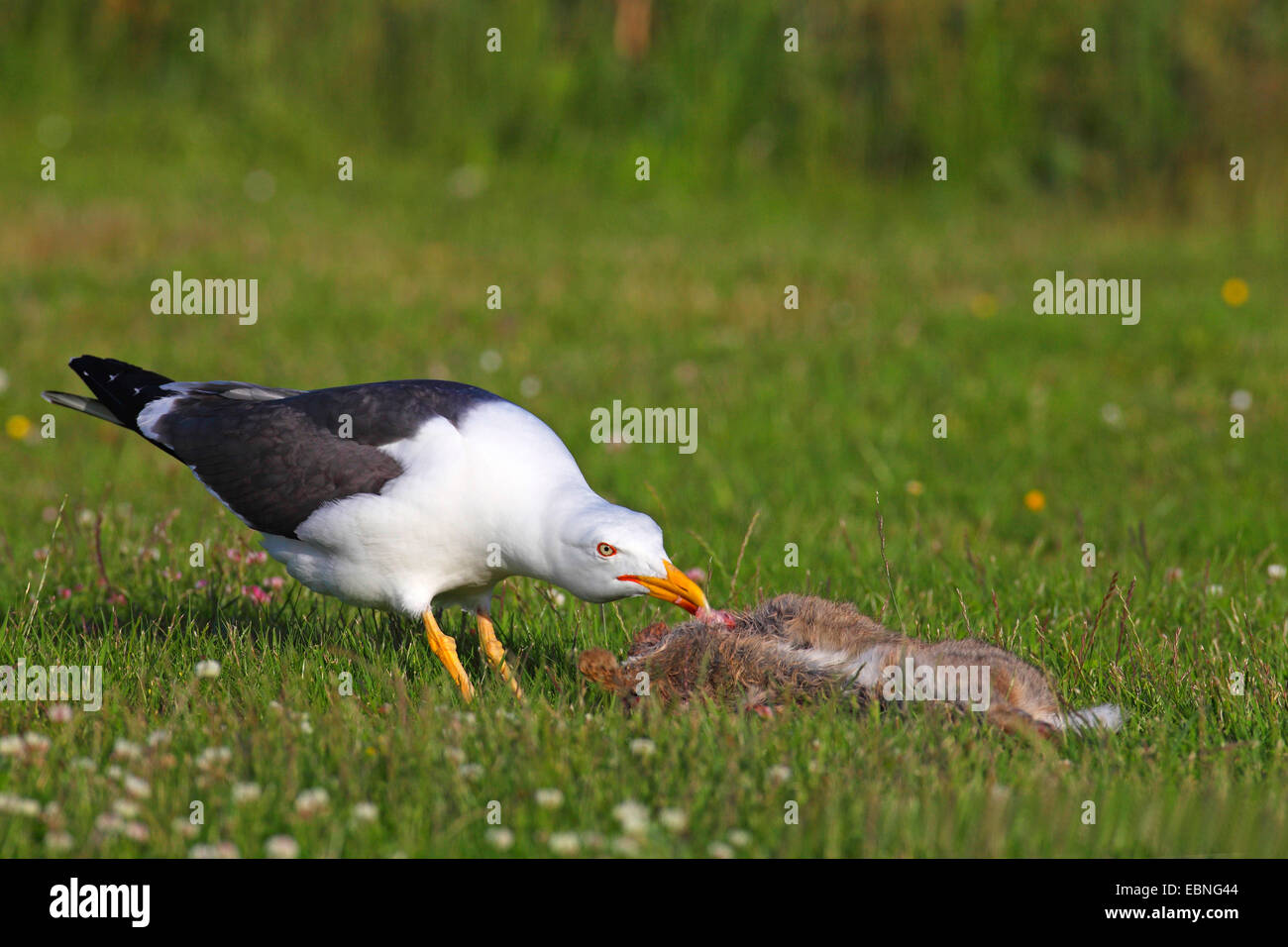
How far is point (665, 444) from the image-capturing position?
8.41m

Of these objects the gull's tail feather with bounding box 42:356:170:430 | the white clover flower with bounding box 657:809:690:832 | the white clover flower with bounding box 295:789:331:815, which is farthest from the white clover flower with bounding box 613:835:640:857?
the gull's tail feather with bounding box 42:356:170:430

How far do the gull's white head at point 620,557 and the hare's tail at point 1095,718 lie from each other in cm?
107

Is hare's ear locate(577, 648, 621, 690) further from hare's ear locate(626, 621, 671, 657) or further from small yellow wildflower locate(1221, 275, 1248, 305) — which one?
small yellow wildflower locate(1221, 275, 1248, 305)

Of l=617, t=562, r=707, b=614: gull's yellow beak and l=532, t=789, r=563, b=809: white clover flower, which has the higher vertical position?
l=617, t=562, r=707, b=614: gull's yellow beak

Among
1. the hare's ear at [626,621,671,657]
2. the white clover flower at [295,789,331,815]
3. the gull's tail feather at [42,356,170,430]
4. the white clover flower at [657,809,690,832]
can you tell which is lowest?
the white clover flower at [657,809,690,832]

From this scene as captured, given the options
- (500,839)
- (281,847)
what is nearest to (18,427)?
(281,847)

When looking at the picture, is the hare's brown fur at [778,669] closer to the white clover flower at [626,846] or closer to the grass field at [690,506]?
the grass field at [690,506]

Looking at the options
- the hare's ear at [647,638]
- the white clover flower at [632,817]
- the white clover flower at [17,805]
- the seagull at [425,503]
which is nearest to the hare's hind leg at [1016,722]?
the seagull at [425,503]

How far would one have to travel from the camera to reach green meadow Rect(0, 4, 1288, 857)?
3621 millimetres

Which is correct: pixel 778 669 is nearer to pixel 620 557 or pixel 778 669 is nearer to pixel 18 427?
pixel 620 557

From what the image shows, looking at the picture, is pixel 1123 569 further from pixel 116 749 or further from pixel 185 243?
pixel 185 243

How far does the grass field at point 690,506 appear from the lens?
11.7 ft

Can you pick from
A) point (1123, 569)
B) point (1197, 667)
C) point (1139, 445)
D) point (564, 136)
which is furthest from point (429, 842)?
point (564, 136)

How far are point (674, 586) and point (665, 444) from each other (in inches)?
169
